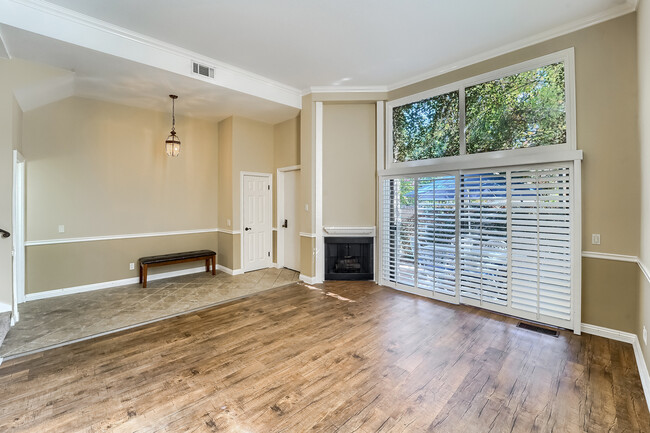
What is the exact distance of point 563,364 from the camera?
2.54m

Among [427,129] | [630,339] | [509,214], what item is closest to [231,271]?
[427,129]

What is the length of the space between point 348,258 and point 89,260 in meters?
4.31

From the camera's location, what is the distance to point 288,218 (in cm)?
614

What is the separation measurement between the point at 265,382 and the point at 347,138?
4.01 meters

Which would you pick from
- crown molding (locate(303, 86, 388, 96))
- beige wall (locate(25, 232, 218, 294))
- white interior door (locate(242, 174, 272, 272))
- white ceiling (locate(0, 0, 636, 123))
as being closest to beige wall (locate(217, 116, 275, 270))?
white interior door (locate(242, 174, 272, 272))

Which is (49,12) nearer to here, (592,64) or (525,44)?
(525,44)

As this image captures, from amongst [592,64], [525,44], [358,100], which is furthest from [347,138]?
[592,64]

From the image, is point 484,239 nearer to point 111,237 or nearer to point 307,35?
point 307,35

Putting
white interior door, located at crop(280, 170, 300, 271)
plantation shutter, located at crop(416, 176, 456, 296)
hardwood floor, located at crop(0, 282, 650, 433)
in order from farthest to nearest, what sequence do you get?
white interior door, located at crop(280, 170, 300, 271) → plantation shutter, located at crop(416, 176, 456, 296) → hardwood floor, located at crop(0, 282, 650, 433)

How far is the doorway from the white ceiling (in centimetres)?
197

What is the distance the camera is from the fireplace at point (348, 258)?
5074 mm

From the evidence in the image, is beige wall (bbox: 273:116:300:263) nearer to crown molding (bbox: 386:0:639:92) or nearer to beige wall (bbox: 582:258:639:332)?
crown molding (bbox: 386:0:639:92)

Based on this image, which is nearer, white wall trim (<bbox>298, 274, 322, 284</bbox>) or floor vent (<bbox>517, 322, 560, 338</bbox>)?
floor vent (<bbox>517, 322, 560, 338</bbox>)

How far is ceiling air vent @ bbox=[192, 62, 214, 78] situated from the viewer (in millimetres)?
3914
